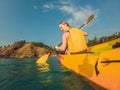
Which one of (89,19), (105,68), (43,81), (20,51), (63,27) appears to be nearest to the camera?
(105,68)

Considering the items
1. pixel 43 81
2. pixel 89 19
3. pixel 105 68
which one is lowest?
pixel 43 81

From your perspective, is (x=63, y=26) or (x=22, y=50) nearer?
(x=63, y=26)

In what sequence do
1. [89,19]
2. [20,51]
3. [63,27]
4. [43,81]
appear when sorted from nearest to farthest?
[43,81] → [63,27] → [89,19] → [20,51]

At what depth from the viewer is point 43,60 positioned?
12672mm

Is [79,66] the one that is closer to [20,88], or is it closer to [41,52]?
[20,88]

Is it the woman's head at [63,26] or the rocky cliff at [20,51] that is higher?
the rocky cliff at [20,51]

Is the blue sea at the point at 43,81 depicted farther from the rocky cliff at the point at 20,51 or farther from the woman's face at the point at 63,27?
the rocky cliff at the point at 20,51

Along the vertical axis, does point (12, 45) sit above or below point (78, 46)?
above

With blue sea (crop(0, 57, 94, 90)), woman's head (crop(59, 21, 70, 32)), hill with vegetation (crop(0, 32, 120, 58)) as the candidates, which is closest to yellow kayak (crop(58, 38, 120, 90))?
blue sea (crop(0, 57, 94, 90))

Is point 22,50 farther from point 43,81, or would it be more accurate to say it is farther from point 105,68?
point 105,68

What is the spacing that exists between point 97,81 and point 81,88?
1.32 ft

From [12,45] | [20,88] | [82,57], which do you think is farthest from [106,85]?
[12,45]

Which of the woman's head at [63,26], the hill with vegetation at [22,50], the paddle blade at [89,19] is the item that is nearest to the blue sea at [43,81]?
the woman's head at [63,26]

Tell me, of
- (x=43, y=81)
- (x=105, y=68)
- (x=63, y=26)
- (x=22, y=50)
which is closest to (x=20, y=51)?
(x=22, y=50)
